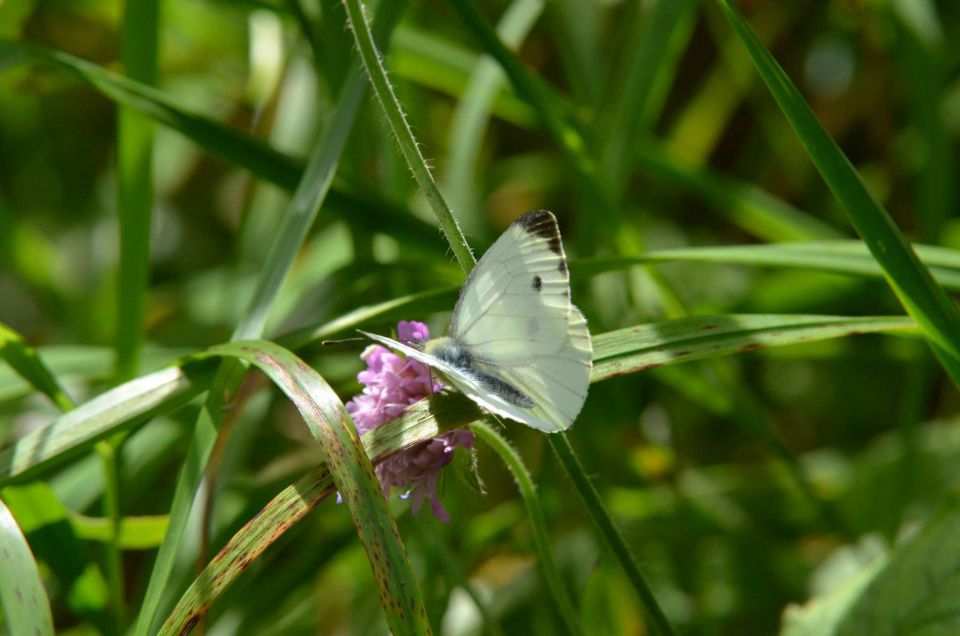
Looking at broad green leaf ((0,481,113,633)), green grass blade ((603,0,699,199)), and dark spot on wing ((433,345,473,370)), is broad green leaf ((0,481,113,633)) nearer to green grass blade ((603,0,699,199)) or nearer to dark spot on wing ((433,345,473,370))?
dark spot on wing ((433,345,473,370))

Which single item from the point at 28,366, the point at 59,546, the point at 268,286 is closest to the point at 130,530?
the point at 59,546

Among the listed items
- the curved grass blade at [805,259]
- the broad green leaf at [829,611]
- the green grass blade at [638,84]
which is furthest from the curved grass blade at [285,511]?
the green grass blade at [638,84]

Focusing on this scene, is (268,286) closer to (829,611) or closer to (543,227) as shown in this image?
(543,227)

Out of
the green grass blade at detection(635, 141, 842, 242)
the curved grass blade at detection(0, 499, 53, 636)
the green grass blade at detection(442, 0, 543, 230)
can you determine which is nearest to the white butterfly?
the curved grass blade at detection(0, 499, 53, 636)

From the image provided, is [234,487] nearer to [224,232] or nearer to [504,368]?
[504,368]

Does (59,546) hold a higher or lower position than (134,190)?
lower

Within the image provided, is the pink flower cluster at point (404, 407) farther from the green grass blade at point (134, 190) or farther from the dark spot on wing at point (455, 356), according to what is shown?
the green grass blade at point (134, 190)
